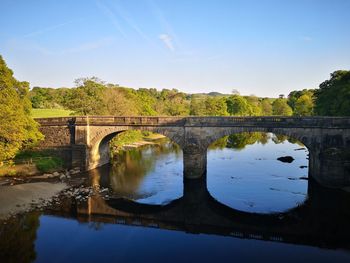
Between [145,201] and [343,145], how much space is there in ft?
73.7

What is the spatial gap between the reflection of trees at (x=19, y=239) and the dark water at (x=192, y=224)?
0.20 ft

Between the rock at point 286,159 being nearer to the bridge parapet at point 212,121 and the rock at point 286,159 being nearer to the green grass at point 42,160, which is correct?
the bridge parapet at point 212,121

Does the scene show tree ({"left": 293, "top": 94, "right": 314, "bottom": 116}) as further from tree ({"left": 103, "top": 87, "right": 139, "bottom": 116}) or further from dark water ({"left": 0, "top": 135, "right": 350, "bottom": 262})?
tree ({"left": 103, "top": 87, "right": 139, "bottom": 116})

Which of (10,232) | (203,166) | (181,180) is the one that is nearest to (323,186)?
(203,166)

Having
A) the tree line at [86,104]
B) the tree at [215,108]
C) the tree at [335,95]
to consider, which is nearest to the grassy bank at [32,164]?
the tree line at [86,104]

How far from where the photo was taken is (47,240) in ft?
70.0

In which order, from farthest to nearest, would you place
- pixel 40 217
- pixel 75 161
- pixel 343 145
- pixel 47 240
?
1. pixel 75 161
2. pixel 343 145
3. pixel 40 217
4. pixel 47 240

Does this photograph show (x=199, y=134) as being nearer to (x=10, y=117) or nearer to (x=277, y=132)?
(x=277, y=132)

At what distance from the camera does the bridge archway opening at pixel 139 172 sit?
3209 centimetres

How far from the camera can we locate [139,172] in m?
41.5

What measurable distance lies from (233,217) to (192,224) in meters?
3.90

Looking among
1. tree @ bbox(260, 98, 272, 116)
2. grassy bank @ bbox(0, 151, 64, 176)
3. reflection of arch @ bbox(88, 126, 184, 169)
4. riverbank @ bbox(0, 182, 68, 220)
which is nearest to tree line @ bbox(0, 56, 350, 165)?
grassy bank @ bbox(0, 151, 64, 176)

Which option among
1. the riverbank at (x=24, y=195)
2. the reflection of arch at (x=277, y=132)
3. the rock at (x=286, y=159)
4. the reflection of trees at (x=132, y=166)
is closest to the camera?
the riverbank at (x=24, y=195)

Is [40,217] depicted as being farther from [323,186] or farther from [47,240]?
[323,186]
